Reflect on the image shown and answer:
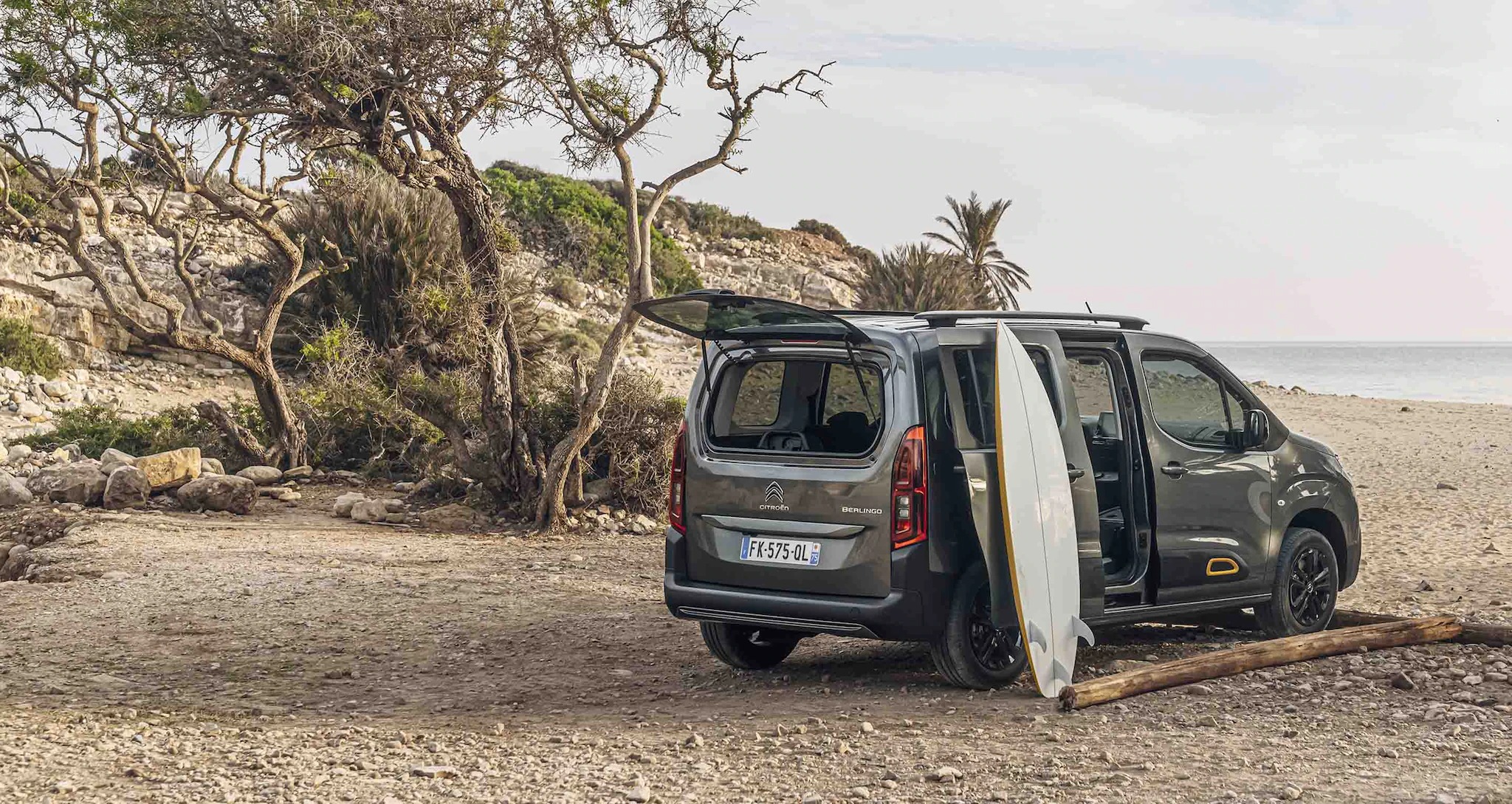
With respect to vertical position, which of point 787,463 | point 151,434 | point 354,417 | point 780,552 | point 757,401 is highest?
point 757,401

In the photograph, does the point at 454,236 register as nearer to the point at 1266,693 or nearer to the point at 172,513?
the point at 172,513

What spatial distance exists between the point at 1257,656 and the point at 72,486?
37.2ft

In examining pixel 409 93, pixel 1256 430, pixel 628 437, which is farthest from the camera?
pixel 628 437

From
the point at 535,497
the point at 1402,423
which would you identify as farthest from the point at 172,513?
the point at 1402,423

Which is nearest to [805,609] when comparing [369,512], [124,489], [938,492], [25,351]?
[938,492]

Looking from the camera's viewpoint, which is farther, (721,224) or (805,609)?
(721,224)

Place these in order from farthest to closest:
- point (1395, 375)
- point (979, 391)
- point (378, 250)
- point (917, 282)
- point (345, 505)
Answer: point (1395, 375) < point (917, 282) < point (378, 250) < point (345, 505) < point (979, 391)

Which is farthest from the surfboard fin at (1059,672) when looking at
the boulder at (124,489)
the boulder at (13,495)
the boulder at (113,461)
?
the boulder at (13,495)

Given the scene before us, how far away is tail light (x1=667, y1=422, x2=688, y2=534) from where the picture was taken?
669 cm

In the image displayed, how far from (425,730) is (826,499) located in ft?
6.50

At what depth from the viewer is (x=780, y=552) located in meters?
6.28

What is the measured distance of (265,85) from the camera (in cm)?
1250

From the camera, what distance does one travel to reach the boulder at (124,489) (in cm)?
1334

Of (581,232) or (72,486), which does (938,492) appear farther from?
(581,232)
